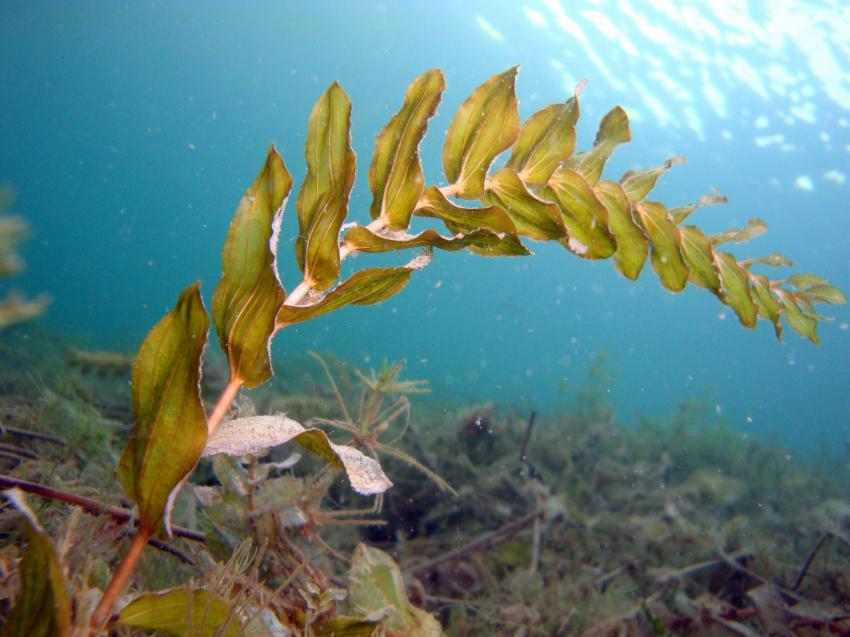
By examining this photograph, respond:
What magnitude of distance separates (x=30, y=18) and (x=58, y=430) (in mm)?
93641

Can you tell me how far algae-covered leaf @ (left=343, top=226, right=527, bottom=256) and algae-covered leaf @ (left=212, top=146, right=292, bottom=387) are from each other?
0.83ft

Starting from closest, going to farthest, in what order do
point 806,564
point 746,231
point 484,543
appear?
point 746,231 < point 806,564 < point 484,543

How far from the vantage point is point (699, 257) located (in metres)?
1.95

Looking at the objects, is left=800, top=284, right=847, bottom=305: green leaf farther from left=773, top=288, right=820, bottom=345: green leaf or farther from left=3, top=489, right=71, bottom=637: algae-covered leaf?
left=3, top=489, right=71, bottom=637: algae-covered leaf

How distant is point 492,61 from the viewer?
4200 centimetres

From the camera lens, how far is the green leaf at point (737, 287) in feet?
6.54

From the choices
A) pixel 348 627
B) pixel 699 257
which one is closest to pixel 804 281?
pixel 699 257

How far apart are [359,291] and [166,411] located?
1.75ft

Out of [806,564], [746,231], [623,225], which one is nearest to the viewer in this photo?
[623,225]

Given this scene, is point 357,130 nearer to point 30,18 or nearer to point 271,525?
point 30,18

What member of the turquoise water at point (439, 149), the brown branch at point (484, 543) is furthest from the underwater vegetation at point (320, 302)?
the brown branch at point (484, 543)

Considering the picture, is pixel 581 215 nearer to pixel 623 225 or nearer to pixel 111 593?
pixel 623 225

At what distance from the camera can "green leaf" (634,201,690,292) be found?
1922mm

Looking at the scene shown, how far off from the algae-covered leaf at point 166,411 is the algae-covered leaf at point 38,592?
19cm
